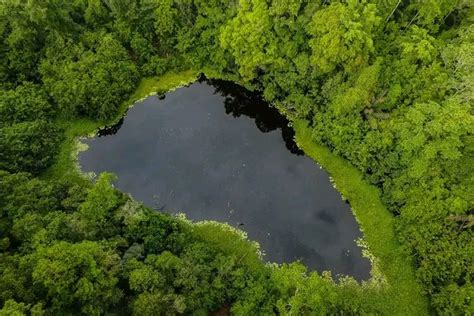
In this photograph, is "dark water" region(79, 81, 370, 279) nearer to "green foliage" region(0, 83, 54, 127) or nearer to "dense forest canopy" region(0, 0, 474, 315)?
"dense forest canopy" region(0, 0, 474, 315)

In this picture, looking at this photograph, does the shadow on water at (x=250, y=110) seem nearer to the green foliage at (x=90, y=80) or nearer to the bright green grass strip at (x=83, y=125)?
the bright green grass strip at (x=83, y=125)

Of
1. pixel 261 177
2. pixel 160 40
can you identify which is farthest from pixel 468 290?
pixel 160 40

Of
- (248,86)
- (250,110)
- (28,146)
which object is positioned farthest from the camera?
(248,86)

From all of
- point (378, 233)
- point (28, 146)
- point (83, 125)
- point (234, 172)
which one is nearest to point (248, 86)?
point (234, 172)

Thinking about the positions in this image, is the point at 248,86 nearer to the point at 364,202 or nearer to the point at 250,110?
the point at 250,110

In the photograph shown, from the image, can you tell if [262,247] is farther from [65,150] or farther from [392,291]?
[65,150]

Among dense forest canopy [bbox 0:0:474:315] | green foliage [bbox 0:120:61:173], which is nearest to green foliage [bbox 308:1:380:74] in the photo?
dense forest canopy [bbox 0:0:474:315]
